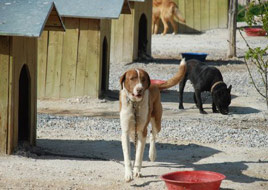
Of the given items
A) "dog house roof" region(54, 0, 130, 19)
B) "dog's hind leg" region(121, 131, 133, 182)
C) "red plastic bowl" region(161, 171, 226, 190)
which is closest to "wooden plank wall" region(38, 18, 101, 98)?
"dog house roof" region(54, 0, 130, 19)

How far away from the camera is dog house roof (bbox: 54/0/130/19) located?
1509 cm

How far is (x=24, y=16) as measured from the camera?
9531 millimetres

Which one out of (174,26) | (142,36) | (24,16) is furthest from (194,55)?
(24,16)

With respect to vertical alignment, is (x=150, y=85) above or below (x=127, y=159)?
above

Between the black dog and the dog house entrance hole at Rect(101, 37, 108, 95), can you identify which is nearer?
the black dog

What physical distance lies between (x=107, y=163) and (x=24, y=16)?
2087mm

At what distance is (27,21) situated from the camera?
941cm

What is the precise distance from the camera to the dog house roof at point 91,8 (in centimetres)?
1509

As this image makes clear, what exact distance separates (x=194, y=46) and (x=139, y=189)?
18395 millimetres

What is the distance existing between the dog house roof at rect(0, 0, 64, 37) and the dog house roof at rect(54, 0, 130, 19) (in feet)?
17.1

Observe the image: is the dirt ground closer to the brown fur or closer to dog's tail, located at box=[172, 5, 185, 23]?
the brown fur

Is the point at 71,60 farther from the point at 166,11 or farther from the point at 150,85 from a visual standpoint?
the point at 166,11

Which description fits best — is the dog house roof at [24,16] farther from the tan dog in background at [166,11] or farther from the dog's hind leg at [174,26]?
the dog's hind leg at [174,26]

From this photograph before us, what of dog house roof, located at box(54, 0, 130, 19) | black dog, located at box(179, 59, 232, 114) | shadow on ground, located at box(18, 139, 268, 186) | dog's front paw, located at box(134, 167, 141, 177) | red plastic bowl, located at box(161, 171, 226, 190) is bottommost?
shadow on ground, located at box(18, 139, 268, 186)
